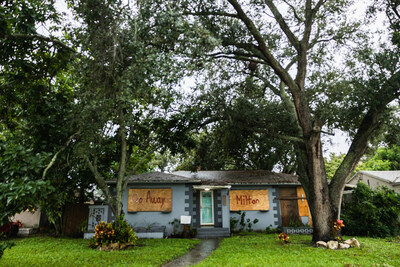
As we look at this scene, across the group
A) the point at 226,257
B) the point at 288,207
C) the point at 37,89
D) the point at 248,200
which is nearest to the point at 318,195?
the point at 226,257

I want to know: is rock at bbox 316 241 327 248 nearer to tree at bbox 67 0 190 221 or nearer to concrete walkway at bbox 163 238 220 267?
concrete walkway at bbox 163 238 220 267

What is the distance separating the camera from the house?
14.4 m

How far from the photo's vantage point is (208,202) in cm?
1574

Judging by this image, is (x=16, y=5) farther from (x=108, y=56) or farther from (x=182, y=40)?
(x=182, y=40)

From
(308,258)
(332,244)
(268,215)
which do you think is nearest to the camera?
(308,258)

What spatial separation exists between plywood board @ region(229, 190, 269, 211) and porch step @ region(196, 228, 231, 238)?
2303mm

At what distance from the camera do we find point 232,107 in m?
12.1

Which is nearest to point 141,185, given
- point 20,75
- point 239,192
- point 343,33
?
point 239,192

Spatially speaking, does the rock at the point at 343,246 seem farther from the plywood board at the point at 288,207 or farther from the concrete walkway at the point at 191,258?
the plywood board at the point at 288,207

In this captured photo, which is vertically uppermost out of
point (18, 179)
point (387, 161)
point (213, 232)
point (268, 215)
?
point (387, 161)

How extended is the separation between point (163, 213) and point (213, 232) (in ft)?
10.1

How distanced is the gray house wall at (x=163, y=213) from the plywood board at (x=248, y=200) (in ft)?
10.2

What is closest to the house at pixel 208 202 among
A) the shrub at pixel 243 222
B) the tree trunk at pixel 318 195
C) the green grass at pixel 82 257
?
the shrub at pixel 243 222

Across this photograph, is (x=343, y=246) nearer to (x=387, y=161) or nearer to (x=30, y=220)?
(x=30, y=220)
